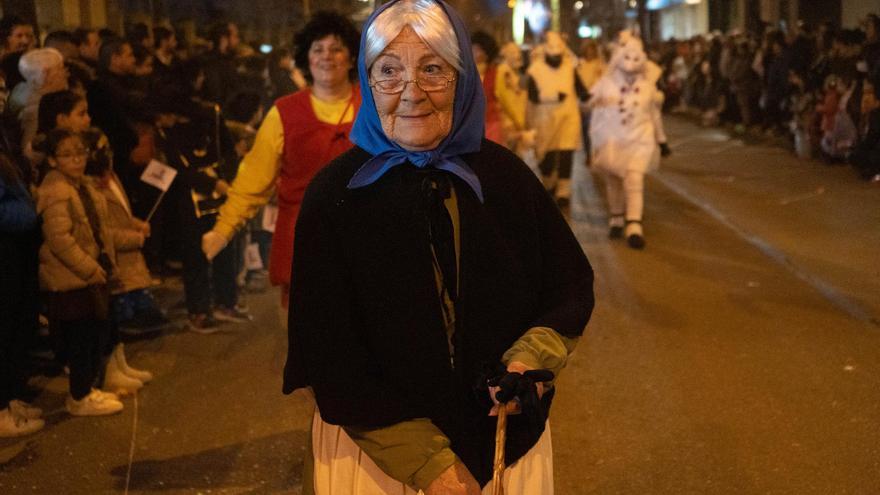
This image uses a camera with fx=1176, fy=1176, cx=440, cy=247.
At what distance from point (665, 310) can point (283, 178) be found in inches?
157

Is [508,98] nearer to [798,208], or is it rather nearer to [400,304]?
[798,208]

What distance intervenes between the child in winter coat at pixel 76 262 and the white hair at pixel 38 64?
50.3 inches

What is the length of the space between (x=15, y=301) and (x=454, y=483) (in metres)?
4.00

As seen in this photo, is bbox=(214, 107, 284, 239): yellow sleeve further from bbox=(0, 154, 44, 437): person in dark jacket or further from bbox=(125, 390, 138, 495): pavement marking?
bbox=(0, 154, 44, 437): person in dark jacket

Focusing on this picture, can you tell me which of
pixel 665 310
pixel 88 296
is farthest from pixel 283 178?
pixel 665 310

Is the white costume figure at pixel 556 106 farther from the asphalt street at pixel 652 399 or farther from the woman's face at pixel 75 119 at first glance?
the woman's face at pixel 75 119

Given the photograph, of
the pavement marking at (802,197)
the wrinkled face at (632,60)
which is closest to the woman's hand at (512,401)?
the wrinkled face at (632,60)

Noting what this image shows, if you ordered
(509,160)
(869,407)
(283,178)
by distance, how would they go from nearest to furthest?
(509,160)
(283,178)
(869,407)

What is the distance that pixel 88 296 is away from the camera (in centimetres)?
609

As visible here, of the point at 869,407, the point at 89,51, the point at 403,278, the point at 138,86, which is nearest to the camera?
the point at 403,278

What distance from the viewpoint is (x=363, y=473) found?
281 cm

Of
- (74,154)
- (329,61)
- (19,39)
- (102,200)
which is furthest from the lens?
(19,39)

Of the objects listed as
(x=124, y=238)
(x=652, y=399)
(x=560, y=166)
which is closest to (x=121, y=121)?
(x=124, y=238)

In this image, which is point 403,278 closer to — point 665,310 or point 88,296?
point 88,296
